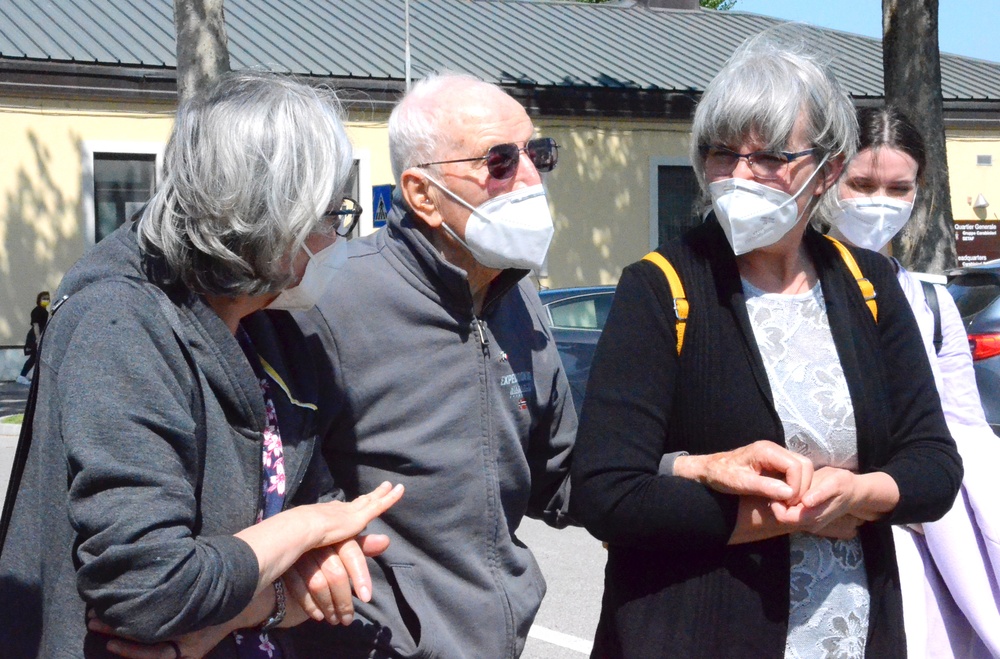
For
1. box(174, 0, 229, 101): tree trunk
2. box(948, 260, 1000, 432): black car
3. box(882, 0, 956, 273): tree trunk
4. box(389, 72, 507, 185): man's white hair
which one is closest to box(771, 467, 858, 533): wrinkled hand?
box(389, 72, 507, 185): man's white hair

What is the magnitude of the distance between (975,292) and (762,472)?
544cm

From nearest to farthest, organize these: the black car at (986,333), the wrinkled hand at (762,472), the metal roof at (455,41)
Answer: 1. the wrinkled hand at (762,472)
2. the black car at (986,333)
3. the metal roof at (455,41)

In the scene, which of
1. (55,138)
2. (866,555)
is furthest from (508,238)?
(55,138)

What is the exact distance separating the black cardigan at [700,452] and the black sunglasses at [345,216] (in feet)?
1.71

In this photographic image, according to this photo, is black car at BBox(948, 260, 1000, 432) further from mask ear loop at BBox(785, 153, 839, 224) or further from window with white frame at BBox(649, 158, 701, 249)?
window with white frame at BBox(649, 158, 701, 249)

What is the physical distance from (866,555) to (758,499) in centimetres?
30

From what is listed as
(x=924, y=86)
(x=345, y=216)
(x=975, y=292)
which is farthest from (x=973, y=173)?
(x=345, y=216)

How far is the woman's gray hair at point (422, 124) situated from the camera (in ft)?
8.15

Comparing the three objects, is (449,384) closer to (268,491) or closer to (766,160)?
(268,491)

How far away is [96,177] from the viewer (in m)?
17.8

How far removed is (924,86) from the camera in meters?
9.91

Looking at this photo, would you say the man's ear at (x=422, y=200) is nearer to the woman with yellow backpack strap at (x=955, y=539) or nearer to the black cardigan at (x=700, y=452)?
the black cardigan at (x=700, y=452)

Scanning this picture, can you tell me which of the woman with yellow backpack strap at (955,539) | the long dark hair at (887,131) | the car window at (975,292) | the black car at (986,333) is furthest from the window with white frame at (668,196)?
the woman with yellow backpack strap at (955,539)

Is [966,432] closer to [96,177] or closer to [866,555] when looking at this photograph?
[866,555]
